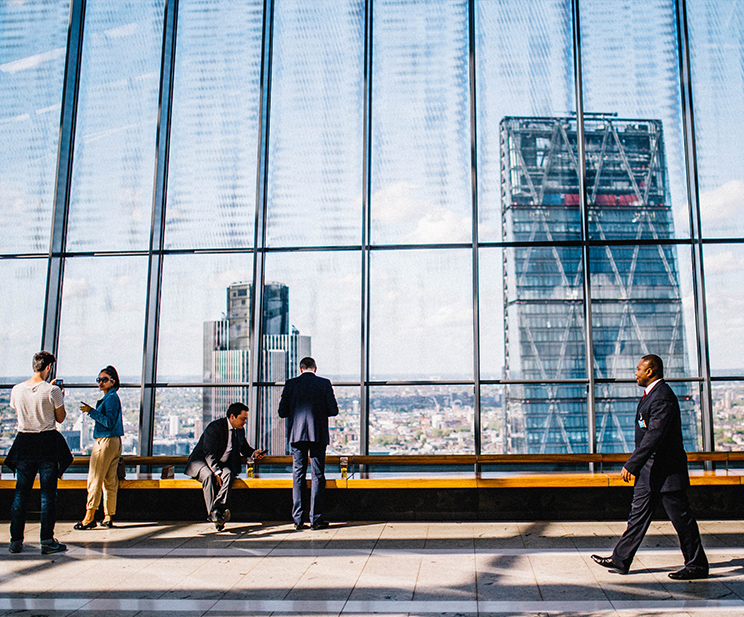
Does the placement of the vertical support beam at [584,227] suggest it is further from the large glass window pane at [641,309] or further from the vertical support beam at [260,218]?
the vertical support beam at [260,218]

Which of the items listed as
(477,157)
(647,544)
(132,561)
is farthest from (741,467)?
(132,561)

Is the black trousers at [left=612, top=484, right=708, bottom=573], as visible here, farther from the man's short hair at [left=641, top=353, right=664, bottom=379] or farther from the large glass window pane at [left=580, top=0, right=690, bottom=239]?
the large glass window pane at [left=580, top=0, right=690, bottom=239]

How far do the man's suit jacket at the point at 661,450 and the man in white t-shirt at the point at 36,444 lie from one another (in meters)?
3.89

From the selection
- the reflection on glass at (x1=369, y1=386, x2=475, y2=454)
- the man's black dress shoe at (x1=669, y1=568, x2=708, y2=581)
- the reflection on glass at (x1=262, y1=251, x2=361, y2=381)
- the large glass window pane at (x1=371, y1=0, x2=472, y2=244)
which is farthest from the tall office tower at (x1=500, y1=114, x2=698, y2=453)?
the man's black dress shoe at (x1=669, y1=568, x2=708, y2=581)

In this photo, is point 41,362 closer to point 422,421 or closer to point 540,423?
point 422,421

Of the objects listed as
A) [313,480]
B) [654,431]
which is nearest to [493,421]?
[313,480]

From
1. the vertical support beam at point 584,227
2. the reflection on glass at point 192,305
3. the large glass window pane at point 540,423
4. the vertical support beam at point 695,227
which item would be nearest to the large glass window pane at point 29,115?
the reflection on glass at point 192,305

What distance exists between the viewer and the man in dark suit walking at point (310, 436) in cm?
516

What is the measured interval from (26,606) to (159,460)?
2.63m

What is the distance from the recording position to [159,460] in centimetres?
596

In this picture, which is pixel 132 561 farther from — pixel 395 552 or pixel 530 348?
pixel 530 348

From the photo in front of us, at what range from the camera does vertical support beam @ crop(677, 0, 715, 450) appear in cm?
635

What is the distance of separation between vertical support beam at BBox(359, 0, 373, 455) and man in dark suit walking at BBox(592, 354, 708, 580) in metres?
3.10

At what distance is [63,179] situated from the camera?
7117 millimetres
